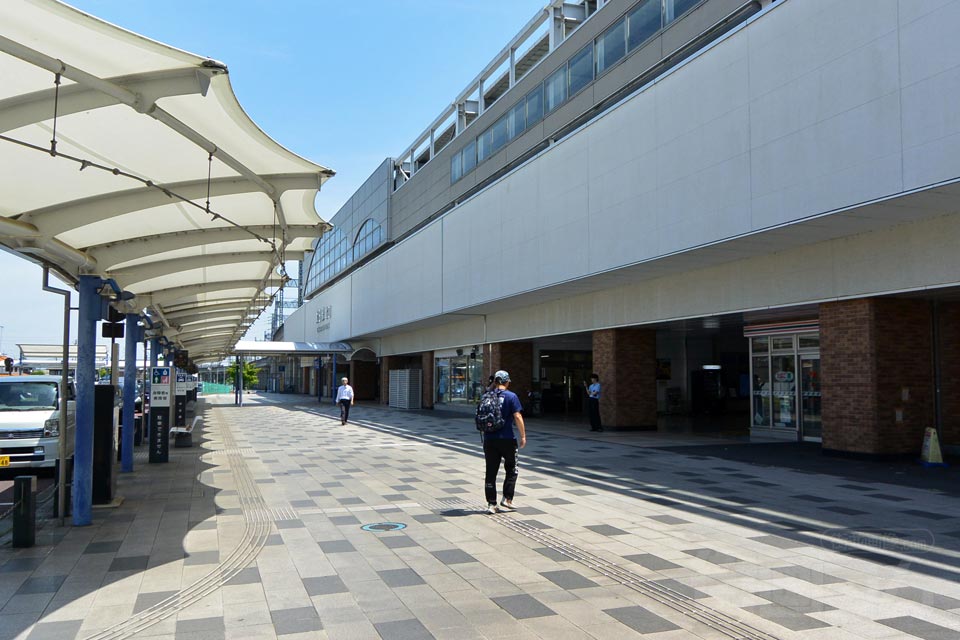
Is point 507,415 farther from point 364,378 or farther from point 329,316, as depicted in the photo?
point 329,316

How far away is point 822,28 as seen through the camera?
11516 millimetres

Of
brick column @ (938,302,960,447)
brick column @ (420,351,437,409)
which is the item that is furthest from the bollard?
brick column @ (420,351,437,409)

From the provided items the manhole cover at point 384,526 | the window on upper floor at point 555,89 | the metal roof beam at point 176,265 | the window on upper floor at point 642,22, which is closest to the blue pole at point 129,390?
the metal roof beam at point 176,265

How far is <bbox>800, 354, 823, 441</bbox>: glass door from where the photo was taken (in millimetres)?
17438

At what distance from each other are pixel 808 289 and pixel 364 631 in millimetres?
11837

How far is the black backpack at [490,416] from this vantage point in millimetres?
8656

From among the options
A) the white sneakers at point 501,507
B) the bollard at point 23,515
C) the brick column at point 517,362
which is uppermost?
the brick column at point 517,362

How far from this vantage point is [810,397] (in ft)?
57.9

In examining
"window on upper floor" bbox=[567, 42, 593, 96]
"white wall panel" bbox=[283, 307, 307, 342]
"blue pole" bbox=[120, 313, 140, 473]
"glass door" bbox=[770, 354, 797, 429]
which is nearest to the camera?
"blue pole" bbox=[120, 313, 140, 473]

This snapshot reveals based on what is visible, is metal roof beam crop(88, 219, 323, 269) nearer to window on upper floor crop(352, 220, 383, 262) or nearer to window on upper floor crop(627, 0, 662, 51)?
window on upper floor crop(627, 0, 662, 51)

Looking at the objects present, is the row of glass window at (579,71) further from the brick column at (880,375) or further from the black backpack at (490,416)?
the black backpack at (490,416)

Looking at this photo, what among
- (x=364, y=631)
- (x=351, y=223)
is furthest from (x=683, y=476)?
(x=351, y=223)

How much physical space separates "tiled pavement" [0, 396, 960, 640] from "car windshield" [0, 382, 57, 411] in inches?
103

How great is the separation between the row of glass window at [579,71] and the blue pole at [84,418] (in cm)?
1669
